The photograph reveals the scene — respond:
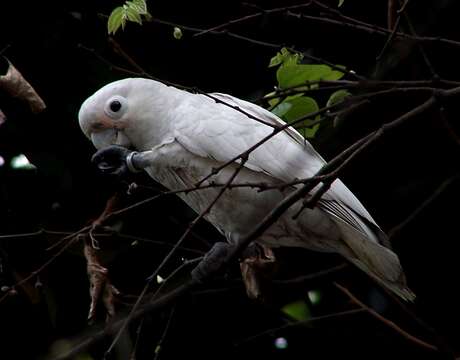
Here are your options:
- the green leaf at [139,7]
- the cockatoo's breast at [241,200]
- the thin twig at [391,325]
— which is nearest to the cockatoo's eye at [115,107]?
the cockatoo's breast at [241,200]

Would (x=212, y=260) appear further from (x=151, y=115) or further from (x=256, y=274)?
(x=151, y=115)

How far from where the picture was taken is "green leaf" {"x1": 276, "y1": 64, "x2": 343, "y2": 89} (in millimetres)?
2447

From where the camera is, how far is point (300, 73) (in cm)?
245

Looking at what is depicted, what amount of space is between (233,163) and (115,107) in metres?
0.54

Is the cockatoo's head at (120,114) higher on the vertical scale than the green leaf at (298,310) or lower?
higher

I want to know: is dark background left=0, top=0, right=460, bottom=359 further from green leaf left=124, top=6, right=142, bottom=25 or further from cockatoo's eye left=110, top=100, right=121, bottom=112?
green leaf left=124, top=6, right=142, bottom=25

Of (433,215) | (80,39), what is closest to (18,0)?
(80,39)

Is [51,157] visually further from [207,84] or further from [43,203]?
[207,84]

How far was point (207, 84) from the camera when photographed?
372 cm

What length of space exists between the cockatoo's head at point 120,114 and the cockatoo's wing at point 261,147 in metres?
0.16

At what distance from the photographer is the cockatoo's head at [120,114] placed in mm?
3027

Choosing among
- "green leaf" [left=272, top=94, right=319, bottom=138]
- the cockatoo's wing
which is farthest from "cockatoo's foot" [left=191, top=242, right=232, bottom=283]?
"green leaf" [left=272, top=94, right=319, bottom=138]

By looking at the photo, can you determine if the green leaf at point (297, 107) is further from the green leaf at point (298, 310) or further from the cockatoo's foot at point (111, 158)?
the green leaf at point (298, 310)

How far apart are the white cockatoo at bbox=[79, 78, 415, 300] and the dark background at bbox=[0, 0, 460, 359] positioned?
0.41 m
